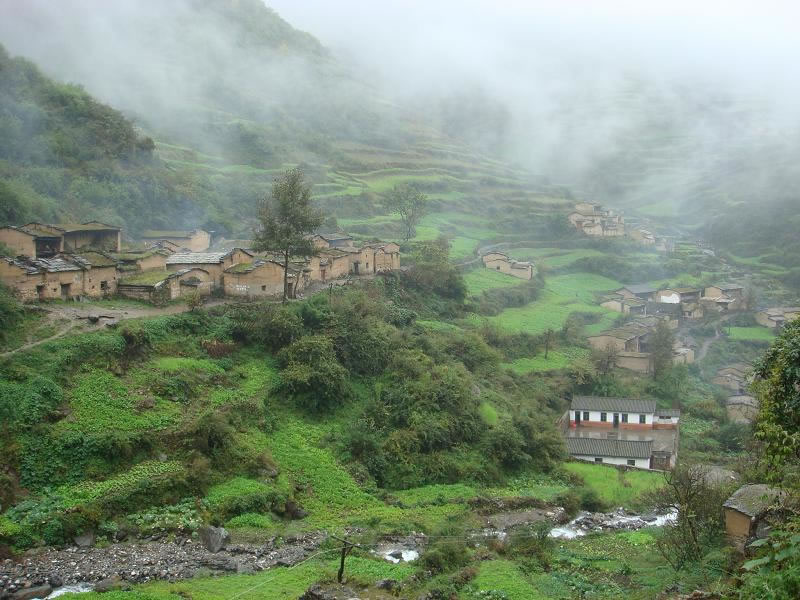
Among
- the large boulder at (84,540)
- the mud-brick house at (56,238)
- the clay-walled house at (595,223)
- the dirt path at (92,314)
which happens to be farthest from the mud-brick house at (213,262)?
the clay-walled house at (595,223)

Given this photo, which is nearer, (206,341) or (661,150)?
(206,341)

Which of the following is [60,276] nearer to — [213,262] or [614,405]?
[213,262]

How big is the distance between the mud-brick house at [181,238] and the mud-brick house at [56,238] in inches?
285

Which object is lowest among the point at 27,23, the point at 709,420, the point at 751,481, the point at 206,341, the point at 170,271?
the point at 709,420

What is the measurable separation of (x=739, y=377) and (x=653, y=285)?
15301 millimetres

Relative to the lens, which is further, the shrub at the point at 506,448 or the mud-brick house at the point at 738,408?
the mud-brick house at the point at 738,408

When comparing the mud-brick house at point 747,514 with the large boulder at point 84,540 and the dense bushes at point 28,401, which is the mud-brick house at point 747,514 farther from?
the dense bushes at point 28,401

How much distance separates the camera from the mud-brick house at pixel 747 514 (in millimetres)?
15210

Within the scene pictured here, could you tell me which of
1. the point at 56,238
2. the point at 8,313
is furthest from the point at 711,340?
the point at 8,313

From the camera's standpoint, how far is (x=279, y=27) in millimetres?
95938

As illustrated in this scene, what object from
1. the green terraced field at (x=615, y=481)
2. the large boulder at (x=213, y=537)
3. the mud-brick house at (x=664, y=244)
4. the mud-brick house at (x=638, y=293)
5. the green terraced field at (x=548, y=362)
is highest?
the mud-brick house at (x=664, y=244)

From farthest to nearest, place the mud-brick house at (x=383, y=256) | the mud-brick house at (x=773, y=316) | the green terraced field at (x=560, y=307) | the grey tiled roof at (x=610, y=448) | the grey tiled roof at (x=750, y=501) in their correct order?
the mud-brick house at (x=773, y=316) < the green terraced field at (x=560, y=307) < the mud-brick house at (x=383, y=256) < the grey tiled roof at (x=610, y=448) < the grey tiled roof at (x=750, y=501)

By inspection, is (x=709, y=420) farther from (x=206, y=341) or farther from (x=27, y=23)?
(x=27, y=23)

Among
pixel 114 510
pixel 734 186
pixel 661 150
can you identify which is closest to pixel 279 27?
pixel 661 150
